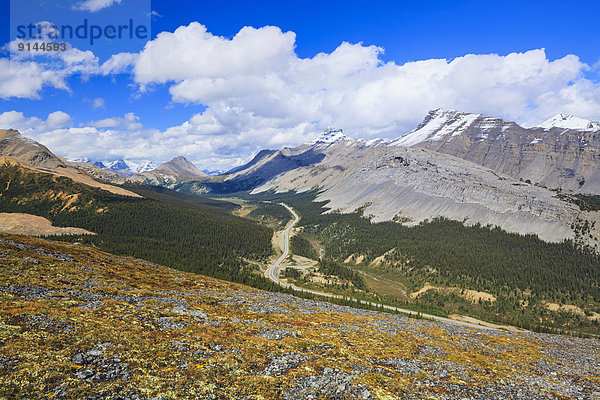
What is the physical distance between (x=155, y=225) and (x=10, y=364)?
152m

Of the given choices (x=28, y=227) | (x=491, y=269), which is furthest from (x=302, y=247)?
(x=28, y=227)

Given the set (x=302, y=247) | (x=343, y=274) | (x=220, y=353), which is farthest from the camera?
(x=302, y=247)

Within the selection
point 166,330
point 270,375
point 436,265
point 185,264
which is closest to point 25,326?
point 166,330

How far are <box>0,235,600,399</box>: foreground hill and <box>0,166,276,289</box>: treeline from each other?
6782cm

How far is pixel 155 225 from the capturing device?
15425 cm

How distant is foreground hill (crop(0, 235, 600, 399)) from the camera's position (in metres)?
16.7

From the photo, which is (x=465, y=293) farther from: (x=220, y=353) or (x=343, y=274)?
(x=220, y=353)

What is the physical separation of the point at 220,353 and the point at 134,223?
15170 centimetres

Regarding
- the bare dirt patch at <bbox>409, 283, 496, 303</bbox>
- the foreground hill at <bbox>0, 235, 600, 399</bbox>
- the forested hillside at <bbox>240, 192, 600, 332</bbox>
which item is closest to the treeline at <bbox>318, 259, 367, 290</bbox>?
the forested hillside at <bbox>240, 192, 600, 332</bbox>

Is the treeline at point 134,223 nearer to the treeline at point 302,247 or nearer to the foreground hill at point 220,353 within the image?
the treeline at point 302,247

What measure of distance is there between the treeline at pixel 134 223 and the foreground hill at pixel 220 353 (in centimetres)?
6782

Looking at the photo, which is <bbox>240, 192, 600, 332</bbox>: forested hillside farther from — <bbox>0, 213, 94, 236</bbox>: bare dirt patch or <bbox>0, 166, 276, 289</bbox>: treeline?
<bbox>0, 213, 94, 236</bbox>: bare dirt patch

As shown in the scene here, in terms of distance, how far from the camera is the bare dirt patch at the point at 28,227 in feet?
358

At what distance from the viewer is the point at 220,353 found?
874 inches
